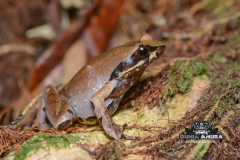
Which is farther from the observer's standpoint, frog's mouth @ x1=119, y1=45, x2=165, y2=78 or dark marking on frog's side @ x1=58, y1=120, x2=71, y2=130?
frog's mouth @ x1=119, y1=45, x2=165, y2=78

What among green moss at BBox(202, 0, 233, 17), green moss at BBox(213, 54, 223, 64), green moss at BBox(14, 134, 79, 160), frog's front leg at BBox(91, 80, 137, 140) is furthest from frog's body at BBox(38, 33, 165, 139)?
green moss at BBox(202, 0, 233, 17)

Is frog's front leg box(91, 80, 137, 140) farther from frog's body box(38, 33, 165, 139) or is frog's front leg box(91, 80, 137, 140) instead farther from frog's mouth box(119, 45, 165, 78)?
frog's mouth box(119, 45, 165, 78)

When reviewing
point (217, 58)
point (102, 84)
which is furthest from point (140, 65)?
point (217, 58)

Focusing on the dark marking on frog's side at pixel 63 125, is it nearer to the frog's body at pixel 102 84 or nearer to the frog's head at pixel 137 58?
the frog's body at pixel 102 84

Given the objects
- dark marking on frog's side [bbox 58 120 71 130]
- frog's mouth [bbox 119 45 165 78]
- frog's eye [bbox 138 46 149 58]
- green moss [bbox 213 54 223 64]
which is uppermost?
frog's eye [bbox 138 46 149 58]

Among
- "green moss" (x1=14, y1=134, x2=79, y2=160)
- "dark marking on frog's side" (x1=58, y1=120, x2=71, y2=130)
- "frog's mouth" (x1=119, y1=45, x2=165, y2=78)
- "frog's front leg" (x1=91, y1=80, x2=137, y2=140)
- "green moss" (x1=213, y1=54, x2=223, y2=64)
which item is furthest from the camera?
"green moss" (x1=213, y1=54, x2=223, y2=64)

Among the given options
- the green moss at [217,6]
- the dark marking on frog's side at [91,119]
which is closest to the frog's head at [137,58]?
the dark marking on frog's side at [91,119]

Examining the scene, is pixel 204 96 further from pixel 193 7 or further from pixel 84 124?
pixel 193 7

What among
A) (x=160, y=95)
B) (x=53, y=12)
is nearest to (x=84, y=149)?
(x=160, y=95)
